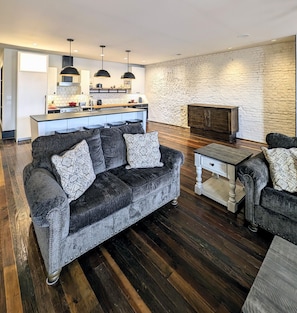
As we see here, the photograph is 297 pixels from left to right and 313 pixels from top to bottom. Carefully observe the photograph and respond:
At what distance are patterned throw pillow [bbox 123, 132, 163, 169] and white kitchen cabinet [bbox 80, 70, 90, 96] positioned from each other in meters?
5.87

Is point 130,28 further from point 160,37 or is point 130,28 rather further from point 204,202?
point 204,202

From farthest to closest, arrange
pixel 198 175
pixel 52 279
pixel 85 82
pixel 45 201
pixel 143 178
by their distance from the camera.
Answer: pixel 85 82
pixel 198 175
pixel 143 178
pixel 52 279
pixel 45 201

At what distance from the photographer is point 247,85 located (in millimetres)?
6352

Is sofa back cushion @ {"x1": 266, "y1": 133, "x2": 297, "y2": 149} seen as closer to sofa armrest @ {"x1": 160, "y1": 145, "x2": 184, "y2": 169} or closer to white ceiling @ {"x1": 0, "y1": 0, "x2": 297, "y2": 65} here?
sofa armrest @ {"x1": 160, "y1": 145, "x2": 184, "y2": 169}

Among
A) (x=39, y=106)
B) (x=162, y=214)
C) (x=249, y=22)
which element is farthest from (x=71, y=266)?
(x=39, y=106)

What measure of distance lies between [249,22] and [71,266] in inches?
187

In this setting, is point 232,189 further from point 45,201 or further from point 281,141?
point 45,201

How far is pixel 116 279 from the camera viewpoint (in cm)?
175

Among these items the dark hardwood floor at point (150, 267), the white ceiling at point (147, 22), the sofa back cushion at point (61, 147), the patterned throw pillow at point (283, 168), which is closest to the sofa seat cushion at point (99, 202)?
the sofa back cushion at point (61, 147)

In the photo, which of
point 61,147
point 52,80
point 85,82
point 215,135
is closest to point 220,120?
point 215,135

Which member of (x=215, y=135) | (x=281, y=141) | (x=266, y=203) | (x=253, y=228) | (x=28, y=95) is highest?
(x=28, y=95)

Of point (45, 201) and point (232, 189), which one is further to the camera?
point (232, 189)

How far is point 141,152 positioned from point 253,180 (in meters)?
1.36

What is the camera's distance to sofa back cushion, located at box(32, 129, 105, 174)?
216 cm
